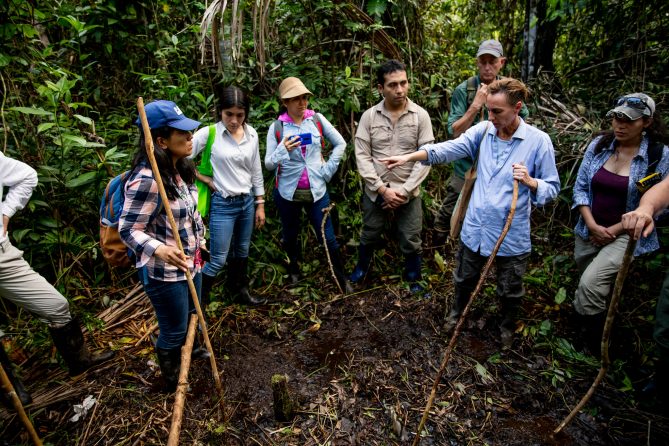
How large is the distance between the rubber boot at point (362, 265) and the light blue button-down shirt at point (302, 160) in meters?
0.83

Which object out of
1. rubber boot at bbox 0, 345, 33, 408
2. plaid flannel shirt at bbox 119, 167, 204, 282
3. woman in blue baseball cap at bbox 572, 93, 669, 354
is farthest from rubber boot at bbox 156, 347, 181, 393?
woman in blue baseball cap at bbox 572, 93, 669, 354

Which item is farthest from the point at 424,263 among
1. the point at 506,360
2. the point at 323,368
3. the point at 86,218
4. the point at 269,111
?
the point at 86,218

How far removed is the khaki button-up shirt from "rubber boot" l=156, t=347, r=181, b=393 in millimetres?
2207

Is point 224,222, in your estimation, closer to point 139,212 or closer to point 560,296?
point 139,212

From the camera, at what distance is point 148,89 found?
4.56m

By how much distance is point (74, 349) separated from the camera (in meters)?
3.01

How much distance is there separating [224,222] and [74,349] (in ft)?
4.91

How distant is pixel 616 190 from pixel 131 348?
4.15 metres

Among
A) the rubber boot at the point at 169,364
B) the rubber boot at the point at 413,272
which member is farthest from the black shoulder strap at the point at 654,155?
the rubber boot at the point at 169,364

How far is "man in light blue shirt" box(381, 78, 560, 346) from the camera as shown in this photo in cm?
272

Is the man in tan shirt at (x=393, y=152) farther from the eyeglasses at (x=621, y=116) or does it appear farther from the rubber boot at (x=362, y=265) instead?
the eyeglasses at (x=621, y=116)

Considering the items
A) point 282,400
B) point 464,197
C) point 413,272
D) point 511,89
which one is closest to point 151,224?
point 282,400

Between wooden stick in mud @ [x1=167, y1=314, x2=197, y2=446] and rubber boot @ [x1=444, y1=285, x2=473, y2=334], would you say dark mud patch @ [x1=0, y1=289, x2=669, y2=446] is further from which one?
wooden stick in mud @ [x1=167, y1=314, x2=197, y2=446]

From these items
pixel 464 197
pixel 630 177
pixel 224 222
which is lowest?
pixel 224 222
